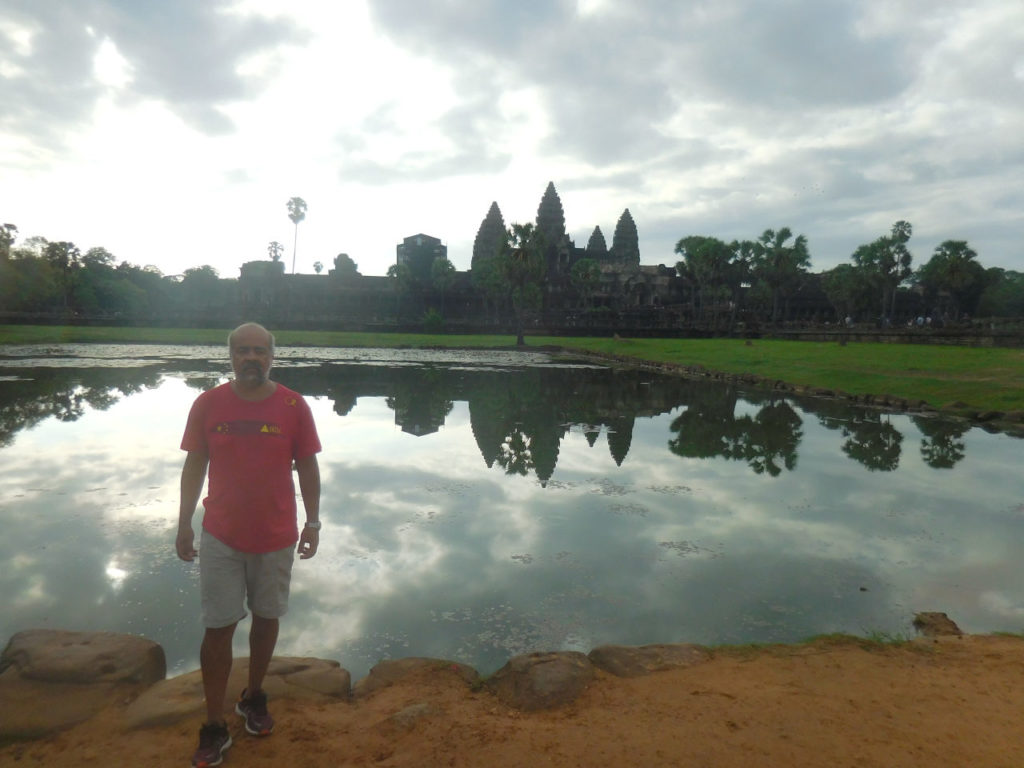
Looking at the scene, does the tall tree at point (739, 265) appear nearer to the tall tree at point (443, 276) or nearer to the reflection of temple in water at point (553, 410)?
the tall tree at point (443, 276)

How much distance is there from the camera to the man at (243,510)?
329 centimetres

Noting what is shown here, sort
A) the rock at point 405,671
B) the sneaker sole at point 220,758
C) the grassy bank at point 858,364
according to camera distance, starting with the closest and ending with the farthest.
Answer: the sneaker sole at point 220,758, the rock at point 405,671, the grassy bank at point 858,364

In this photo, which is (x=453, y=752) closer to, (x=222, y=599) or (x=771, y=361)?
(x=222, y=599)

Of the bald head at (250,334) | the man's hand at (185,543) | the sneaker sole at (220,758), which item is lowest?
the sneaker sole at (220,758)

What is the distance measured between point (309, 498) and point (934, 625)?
4.06 meters

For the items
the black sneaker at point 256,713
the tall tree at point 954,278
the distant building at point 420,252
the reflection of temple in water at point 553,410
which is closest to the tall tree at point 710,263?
the tall tree at point 954,278

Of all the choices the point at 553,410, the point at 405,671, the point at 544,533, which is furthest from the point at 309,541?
the point at 553,410

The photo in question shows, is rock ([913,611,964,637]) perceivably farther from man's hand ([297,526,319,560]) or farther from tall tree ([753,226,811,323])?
tall tree ([753,226,811,323])

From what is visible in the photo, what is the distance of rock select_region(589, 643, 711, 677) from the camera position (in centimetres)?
398

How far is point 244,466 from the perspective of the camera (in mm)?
3320

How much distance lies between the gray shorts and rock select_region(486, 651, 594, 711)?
4.05ft

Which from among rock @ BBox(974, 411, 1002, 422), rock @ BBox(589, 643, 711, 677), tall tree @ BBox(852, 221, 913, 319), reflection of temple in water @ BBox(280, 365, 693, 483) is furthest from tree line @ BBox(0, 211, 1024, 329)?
rock @ BBox(589, 643, 711, 677)

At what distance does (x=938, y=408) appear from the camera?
16.4 meters

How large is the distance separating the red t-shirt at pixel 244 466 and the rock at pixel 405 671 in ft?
3.12
